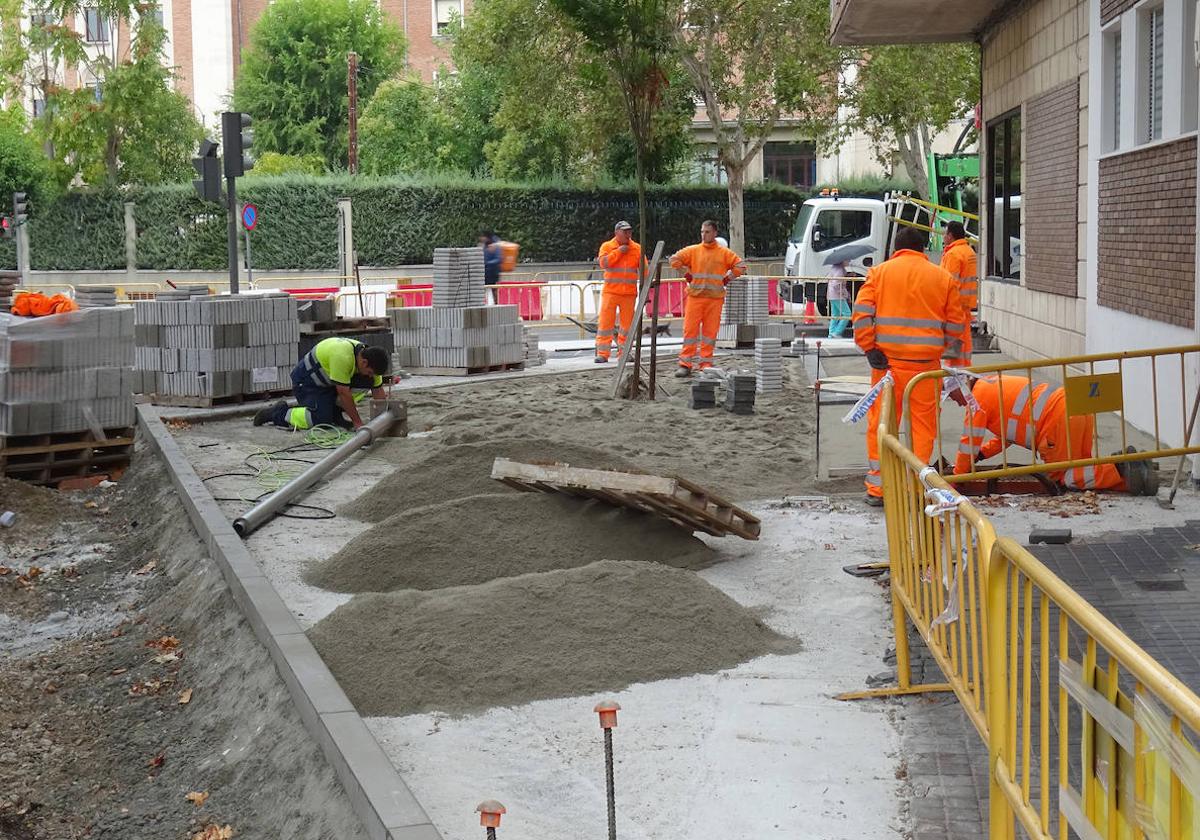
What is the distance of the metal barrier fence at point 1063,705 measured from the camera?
2.60m

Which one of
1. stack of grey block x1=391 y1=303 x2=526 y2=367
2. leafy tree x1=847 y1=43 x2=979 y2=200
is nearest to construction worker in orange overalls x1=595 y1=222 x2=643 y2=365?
stack of grey block x1=391 y1=303 x2=526 y2=367

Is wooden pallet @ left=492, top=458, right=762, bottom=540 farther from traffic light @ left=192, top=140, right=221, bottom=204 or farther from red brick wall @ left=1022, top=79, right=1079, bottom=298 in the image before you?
traffic light @ left=192, top=140, right=221, bottom=204

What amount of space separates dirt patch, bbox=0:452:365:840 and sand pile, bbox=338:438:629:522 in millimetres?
1217

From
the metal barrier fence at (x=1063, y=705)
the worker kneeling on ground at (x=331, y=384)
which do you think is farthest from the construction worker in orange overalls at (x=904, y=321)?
the worker kneeling on ground at (x=331, y=384)

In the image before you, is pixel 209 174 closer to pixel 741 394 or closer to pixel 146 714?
pixel 741 394

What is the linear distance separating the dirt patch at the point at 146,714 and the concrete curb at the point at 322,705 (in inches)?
3.2

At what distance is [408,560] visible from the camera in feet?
26.6

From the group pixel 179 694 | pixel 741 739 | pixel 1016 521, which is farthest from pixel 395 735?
pixel 1016 521

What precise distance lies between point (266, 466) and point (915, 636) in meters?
7.02

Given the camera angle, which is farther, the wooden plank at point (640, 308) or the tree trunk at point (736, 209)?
the tree trunk at point (736, 209)

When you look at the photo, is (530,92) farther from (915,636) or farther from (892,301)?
(915,636)

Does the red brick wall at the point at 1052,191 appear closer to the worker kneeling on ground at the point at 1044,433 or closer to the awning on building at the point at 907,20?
the awning on building at the point at 907,20

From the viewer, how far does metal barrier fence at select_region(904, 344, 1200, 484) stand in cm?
828

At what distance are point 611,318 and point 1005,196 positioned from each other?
5.51 m
